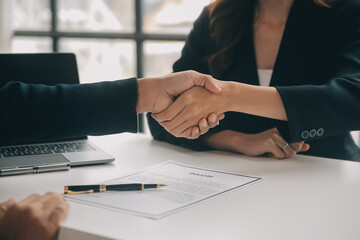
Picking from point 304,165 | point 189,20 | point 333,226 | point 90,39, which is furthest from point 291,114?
point 90,39

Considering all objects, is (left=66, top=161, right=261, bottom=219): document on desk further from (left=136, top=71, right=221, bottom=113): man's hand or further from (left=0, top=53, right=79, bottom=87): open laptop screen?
(left=0, top=53, right=79, bottom=87): open laptop screen

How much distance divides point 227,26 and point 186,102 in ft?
1.70

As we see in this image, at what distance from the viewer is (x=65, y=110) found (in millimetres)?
1131

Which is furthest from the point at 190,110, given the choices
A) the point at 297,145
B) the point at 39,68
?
the point at 39,68

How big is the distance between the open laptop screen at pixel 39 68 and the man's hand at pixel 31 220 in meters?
0.75

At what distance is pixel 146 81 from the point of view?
1.29 metres

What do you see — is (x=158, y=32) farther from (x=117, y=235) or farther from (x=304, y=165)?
(x=117, y=235)

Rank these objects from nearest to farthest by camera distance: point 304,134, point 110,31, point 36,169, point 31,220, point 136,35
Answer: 1. point 31,220
2. point 36,169
3. point 304,134
4. point 136,35
5. point 110,31

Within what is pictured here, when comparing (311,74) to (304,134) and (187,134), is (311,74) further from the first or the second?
(187,134)

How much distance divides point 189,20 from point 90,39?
0.91m

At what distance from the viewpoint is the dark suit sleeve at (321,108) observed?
47.7 inches

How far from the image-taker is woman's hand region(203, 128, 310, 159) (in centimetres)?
127

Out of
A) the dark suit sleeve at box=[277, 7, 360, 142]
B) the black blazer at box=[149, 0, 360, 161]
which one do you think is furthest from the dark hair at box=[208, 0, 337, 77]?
the dark suit sleeve at box=[277, 7, 360, 142]

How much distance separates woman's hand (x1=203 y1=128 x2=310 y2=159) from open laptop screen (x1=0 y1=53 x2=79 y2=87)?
54 cm
